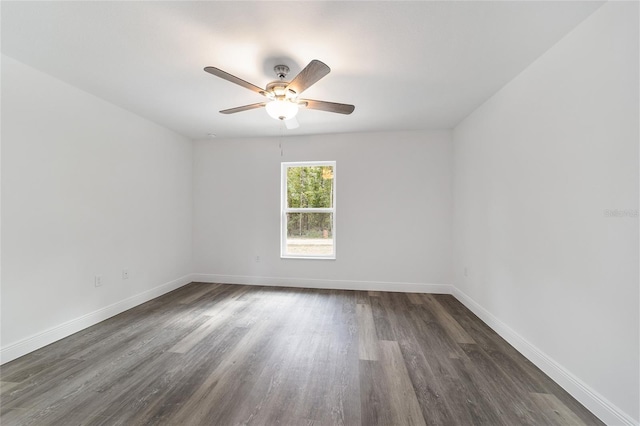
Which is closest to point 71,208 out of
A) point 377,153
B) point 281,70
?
point 281,70

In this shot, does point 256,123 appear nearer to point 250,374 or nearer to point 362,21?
point 362,21

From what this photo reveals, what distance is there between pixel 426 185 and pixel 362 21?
2.75 m

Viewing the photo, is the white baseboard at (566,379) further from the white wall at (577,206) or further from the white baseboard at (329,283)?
the white baseboard at (329,283)

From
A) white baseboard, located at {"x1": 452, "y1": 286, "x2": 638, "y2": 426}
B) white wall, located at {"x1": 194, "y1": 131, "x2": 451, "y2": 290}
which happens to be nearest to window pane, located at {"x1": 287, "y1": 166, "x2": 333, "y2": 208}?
white wall, located at {"x1": 194, "y1": 131, "x2": 451, "y2": 290}

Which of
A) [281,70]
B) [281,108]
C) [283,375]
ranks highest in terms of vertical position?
[281,70]

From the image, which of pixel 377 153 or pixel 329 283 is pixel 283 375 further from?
pixel 377 153

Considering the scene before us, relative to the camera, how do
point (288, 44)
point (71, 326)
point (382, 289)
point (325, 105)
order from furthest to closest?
point (382, 289) < point (71, 326) < point (325, 105) < point (288, 44)

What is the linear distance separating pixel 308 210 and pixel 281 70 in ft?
8.07

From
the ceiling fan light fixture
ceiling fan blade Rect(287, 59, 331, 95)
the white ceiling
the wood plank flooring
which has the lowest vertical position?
the wood plank flooring

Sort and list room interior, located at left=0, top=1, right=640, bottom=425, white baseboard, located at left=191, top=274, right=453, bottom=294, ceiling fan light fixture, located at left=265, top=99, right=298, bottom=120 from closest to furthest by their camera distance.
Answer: room interior, located at left=0, top=1, right=640, bottom=425 → ceiling fan light fixture, located at left=265, top=99, right=298, bottom=120 → white baseboard, located at left=191, top=274, right=453, bottom=294

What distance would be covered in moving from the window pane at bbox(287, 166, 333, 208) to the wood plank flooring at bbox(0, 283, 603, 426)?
6.07 feet

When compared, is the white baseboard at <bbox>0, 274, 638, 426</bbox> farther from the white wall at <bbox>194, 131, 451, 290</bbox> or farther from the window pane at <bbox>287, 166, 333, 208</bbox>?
the window pane at <bbox>287, 166, 333, 208</bbox>

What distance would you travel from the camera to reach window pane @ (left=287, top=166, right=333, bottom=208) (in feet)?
13.9

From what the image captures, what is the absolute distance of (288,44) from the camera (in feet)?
6.12
